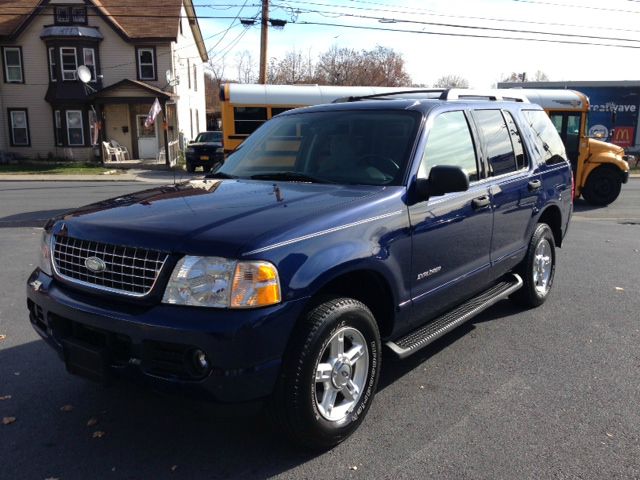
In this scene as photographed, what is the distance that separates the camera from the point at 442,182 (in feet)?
11.5

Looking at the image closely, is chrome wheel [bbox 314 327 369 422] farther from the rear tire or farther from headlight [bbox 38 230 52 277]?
the rear tire

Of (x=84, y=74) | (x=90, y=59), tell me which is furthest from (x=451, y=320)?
(x=90, y=59)

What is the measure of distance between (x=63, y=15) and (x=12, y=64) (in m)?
3.63

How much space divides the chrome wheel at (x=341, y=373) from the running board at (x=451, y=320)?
1.04 ft

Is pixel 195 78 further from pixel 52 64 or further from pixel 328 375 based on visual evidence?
pixel 328 375

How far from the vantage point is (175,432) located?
3340 mm

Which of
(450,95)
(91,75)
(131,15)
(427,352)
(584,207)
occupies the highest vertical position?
(131,15)

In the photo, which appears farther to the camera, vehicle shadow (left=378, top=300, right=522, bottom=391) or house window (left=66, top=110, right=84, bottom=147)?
house window (left=66, top=110, right=84, bottom=147)

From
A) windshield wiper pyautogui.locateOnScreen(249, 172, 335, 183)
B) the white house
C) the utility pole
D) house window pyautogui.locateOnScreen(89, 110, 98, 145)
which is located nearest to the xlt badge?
windshield wiper pyautogui.locateOnScreen(249, 172, 335, 183)

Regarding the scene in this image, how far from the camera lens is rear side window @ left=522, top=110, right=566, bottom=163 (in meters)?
5.54

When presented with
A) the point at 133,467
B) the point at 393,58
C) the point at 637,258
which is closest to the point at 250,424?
the point at 133,467

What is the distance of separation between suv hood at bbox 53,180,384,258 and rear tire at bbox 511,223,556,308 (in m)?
2.39

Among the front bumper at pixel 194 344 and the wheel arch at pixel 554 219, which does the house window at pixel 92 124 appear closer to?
the wheel arch at pixel 554 219

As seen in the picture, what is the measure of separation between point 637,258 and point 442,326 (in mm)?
5172
